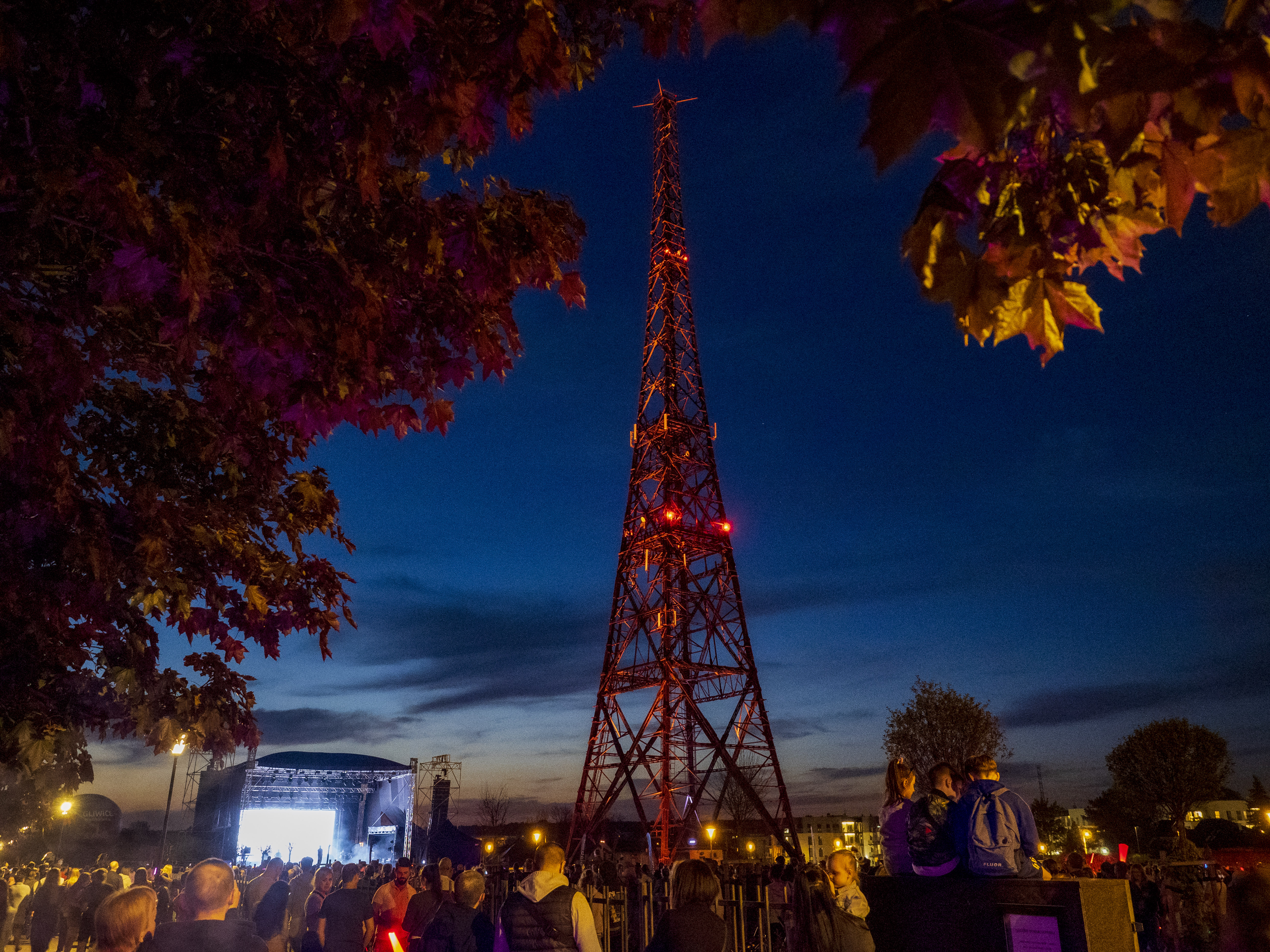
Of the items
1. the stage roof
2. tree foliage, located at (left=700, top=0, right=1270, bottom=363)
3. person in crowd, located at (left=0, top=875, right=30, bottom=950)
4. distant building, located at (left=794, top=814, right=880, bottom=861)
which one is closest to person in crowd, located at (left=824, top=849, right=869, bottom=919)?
tree foliage, located at (left=700, top=0, right=1270, bottom=363)

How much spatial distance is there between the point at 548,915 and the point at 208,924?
1.74 m

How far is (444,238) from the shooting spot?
10.9 ft

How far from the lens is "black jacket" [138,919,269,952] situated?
342 cm

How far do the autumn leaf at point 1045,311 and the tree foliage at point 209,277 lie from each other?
5.77 ft

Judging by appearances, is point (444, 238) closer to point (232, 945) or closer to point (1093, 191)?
point (1093, 191)

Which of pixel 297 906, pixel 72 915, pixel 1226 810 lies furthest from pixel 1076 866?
pixel 1226 810

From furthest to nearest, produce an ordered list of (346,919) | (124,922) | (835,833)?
(835,833)
(346,919)
(124,922)

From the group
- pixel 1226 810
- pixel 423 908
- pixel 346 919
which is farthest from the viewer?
pixel 1226 810

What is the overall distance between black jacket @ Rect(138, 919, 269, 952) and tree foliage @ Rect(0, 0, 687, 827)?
1094mm

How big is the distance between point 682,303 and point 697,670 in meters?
13.6

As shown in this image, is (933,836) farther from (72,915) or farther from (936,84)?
(72,915)

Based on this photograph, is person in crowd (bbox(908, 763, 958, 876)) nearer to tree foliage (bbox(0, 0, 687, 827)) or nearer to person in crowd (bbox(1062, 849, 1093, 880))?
tree foliage (bbox(0, 0, 687, 827))

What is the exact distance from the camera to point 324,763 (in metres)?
38.1

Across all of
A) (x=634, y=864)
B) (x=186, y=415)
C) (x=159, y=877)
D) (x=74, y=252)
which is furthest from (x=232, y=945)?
(x=159, y=877)
